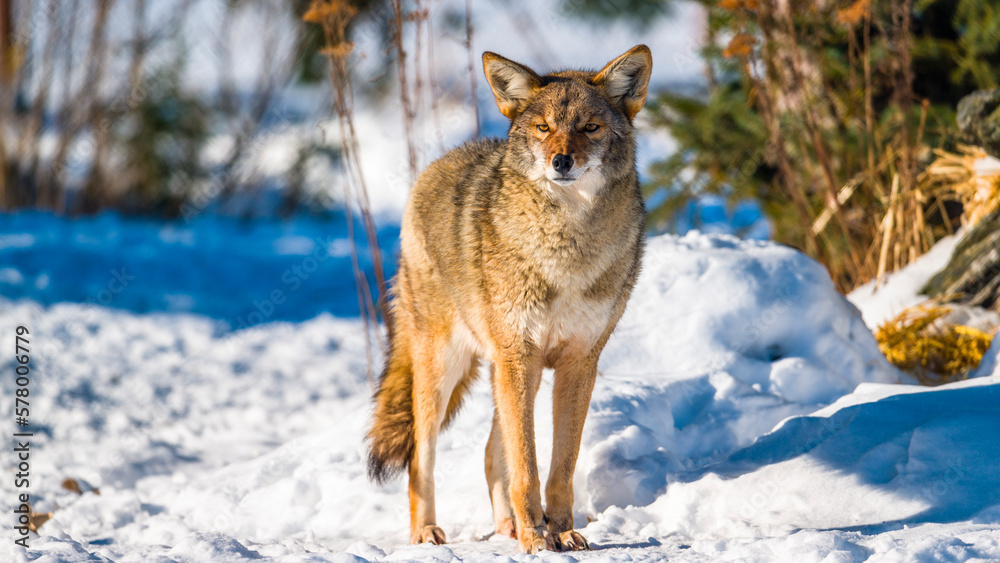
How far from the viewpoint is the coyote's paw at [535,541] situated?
302cm

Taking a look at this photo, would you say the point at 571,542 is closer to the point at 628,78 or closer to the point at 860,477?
the point at 860,477

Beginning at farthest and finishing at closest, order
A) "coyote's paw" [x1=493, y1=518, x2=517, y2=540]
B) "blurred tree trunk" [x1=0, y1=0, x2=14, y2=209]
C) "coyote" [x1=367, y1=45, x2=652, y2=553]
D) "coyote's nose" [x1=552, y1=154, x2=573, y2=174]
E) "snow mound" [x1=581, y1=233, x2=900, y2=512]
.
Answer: "blurred tree trunk" [x1=0, y1=0, x2=14, y2=209] → "snow mound" [x1=581, y1=233, x2=900, y2=512] → "coyote's paw" [x1=493, y1=518, x2=517, y2=540] → "coyote" [x1=367, y1=45, x2=652, y2=553] → "coyote's nose" [x1=552, y1=154, x2=573, y2=174]

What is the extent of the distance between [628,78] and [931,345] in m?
2.86

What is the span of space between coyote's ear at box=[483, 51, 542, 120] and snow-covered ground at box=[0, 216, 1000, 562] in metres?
1.56

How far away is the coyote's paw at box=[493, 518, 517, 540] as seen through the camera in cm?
348

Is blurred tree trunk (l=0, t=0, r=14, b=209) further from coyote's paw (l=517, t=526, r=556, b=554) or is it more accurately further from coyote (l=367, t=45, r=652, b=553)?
coyote's paw (l=517, t=526, r=556, b=554)

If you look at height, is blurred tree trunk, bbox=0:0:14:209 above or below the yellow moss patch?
above

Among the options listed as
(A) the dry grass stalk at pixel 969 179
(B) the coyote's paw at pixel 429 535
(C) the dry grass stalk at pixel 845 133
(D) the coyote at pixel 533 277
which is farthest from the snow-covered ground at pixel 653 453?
(A) the dry grass stalk at pixel 969 179

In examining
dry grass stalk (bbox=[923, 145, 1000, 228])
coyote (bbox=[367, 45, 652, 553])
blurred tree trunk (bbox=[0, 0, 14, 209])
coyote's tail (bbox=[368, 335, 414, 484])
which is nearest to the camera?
coyote (bbox=[367, 45, 652, 553])

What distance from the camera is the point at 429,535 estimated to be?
342 cm

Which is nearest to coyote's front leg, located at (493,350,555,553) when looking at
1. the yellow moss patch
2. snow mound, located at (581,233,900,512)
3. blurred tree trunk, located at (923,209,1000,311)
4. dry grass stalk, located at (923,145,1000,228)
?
snow mound, located at (581,233,900,512)

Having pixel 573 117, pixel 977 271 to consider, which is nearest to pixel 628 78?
pixel 573 117

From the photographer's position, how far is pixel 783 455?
355cm

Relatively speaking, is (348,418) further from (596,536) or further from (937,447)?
(937,447)
